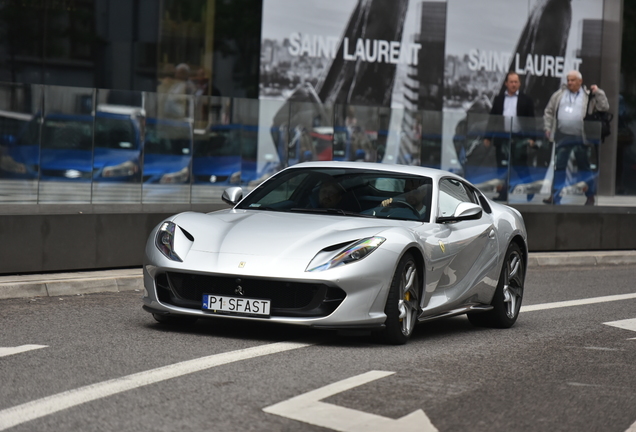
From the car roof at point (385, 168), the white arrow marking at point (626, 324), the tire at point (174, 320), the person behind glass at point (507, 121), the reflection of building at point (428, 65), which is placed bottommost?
the white arrow marking at point (626, 324)

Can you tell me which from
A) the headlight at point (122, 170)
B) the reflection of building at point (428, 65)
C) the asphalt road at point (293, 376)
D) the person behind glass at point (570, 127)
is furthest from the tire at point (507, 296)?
the reflection of building at point (428, 65)

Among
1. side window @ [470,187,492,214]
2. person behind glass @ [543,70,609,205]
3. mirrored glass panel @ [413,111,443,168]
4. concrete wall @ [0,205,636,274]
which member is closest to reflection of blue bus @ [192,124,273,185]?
concrete wall @ [0,205,636,274]

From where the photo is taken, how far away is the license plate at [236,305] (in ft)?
25.8

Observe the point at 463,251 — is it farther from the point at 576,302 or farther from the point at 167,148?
the point at 167,148

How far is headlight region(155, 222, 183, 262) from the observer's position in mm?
8188

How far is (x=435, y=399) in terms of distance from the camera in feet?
20.7

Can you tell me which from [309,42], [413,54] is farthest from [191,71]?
[413,54]

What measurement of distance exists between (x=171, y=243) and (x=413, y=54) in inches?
772

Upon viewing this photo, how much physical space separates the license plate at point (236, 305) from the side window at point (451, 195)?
1.87m

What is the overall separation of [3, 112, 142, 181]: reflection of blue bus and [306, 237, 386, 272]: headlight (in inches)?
235

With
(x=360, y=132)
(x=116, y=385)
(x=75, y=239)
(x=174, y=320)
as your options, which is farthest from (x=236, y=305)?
(x=360, y=132)

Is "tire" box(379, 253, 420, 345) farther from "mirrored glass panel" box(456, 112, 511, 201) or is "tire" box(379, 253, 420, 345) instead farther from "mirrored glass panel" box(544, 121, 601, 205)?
"mirrored glass panel" box(544, 121, 601, 205)

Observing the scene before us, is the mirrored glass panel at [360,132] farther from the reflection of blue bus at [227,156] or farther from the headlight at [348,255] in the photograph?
the headlight at [348,255]

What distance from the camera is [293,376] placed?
675cm
